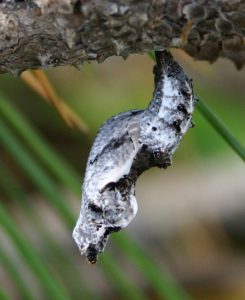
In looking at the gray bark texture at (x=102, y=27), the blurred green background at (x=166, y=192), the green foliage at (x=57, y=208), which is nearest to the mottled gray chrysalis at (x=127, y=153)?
the gray bark texture at (x=102, y=27)

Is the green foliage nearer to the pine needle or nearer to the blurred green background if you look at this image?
the pine needle

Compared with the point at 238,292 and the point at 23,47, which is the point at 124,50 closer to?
the point at 23,47

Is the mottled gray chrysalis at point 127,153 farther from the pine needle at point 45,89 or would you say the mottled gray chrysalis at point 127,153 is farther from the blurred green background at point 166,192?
the blurred green background at point 166,192

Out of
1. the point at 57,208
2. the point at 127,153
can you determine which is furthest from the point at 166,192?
the point at 127,153

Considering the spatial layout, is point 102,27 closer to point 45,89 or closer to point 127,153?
point 127,153

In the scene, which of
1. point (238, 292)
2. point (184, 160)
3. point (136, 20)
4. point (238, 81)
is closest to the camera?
point (136, 20)

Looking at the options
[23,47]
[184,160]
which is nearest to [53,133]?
[184,160]
